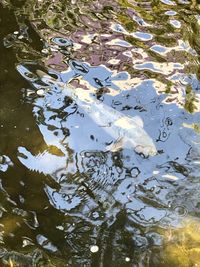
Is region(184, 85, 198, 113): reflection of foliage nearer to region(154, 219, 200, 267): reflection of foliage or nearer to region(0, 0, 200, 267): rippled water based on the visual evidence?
region(0, 0, 200, 267): rippled water

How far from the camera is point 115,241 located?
388 cm

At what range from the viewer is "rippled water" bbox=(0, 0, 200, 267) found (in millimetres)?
3902

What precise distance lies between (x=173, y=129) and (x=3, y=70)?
6.38 ft

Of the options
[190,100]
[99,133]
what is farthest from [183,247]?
[190,100]

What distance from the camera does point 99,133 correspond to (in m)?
4.75

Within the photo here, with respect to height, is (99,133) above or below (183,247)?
above

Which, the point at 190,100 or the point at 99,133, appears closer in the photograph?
the point at 99,133

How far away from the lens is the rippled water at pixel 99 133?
3902mm

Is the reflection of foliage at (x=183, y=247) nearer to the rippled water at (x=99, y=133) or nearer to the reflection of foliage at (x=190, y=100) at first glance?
the rippled water at (x=99, y=133)

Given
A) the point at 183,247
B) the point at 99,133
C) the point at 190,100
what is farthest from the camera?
the point at 190,100

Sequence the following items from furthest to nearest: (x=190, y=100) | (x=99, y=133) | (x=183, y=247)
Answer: (x=190, y=100) → (x=99, y=133) → (x=183, y=247)

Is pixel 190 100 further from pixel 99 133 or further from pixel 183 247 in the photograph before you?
→ pixel 183 247

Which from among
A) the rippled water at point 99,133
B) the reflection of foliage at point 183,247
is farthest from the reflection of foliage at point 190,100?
the reflection of foliage at point 183,247

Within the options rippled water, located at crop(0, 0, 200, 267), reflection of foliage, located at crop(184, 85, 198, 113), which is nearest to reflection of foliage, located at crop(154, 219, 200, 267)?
rippled water, located at crop(0, 0, 200, 267)
